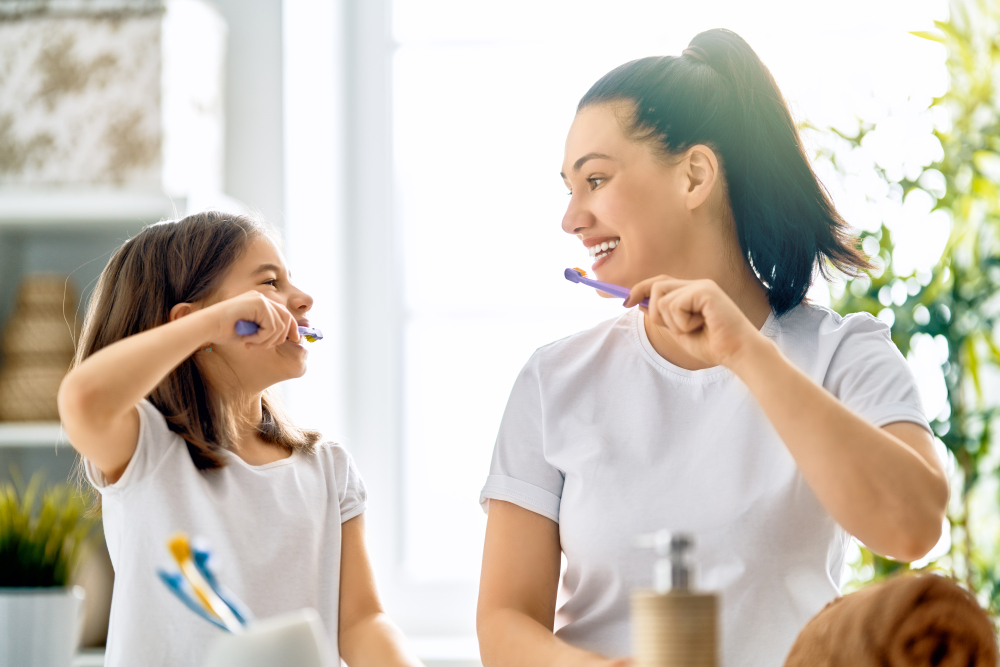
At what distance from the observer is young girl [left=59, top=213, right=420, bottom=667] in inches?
36.2

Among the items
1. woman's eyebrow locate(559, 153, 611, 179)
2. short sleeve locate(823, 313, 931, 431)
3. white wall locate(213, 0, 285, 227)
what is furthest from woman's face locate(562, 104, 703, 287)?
white wall locate(213, 0, 285, 227)

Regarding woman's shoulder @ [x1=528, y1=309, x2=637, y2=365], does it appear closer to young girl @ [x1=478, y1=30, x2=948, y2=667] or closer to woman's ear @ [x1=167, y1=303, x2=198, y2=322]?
young girl @ [x1=478, y1=30, x2=948, y2=667]

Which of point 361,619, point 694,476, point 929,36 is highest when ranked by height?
point 929,36

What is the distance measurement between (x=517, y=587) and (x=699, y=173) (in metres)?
0.56

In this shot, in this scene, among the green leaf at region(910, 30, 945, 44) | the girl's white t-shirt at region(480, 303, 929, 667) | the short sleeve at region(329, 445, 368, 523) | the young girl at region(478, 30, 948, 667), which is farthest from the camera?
the green leaf at region(910, 30, 945, 44)

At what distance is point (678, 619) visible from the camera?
477 mm

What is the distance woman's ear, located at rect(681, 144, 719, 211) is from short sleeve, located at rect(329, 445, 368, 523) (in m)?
0.58

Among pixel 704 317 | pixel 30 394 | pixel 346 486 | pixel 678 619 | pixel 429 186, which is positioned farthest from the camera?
pixel 429 186

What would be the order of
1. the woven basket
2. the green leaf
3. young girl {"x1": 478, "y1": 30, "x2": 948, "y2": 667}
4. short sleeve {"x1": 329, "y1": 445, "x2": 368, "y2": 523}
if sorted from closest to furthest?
young girl {"x1": 478, "y1": 30, "x2": 948, "y2": 667}
short sleeve {"x1": 329, "y1": 445, "x2": 368, "y2": 523}
the woven basket
the green leaf

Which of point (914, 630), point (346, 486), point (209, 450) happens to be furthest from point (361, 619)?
point (914, 630)

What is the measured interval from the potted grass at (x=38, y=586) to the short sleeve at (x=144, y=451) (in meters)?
0.20

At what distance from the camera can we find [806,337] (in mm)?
1063

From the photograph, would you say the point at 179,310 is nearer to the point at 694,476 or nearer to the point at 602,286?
the point at 602,286

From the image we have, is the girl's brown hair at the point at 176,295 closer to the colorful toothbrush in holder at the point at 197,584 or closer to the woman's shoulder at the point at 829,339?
the colorful toothbrush in holder at the point at 197,584
